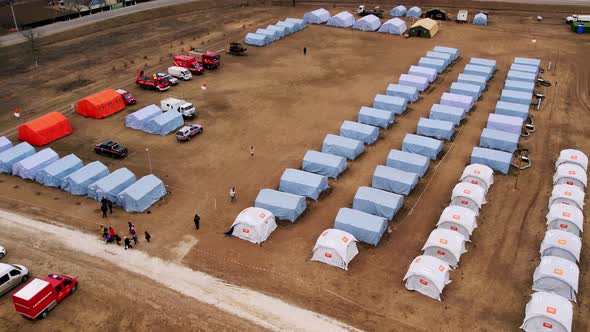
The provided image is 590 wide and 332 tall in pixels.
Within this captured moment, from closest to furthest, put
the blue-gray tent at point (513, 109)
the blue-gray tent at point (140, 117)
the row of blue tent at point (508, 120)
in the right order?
the row of blue tent at point (508, 120) → the blue-gray tent at point (140, 117) → the blue-gray tent at point (513, 109)

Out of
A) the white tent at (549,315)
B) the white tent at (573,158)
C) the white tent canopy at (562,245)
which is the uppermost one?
the white tent at (573,158)

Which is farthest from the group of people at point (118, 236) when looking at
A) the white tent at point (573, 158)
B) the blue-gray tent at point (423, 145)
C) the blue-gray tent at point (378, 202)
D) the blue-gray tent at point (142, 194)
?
the white tent at point (573, 158)

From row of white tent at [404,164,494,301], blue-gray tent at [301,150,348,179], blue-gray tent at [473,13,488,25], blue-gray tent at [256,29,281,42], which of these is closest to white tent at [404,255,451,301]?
row of white tent at [404,164,494,301]

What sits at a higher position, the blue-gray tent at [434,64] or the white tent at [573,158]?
the blue-gray tent at [434,64]

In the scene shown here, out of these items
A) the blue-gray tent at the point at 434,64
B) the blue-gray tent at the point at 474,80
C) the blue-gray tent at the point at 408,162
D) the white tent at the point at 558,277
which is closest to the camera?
the white tent at the point at 558,277

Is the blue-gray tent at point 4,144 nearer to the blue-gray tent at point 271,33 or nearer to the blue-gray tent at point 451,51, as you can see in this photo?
the blue-gray tent at point 271,33

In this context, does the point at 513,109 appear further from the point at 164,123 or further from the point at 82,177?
the point at 82,177

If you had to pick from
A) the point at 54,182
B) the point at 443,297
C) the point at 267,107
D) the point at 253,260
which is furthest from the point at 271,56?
the point at 443,297
